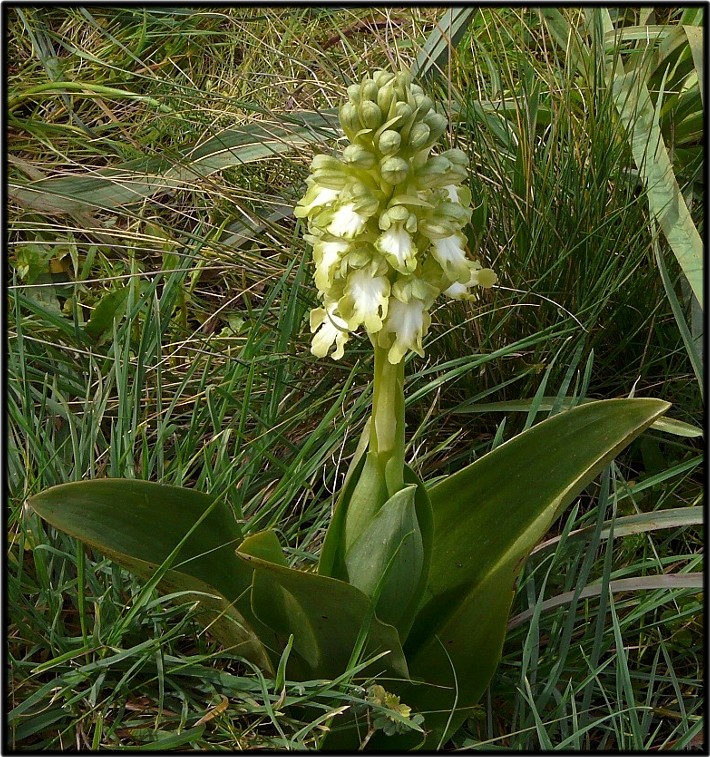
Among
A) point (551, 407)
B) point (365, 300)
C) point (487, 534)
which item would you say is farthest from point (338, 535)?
point (551, 407)

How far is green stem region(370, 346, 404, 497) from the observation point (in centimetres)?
91

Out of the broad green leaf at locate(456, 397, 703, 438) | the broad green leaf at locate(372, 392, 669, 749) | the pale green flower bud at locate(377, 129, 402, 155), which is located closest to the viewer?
the pale green flower bud at locate(377, 129, 402, 155)

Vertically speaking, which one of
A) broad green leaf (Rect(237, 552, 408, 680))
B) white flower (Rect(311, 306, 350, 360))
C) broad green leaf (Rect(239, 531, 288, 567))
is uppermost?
white flower (Rect(311, 306, 350, 360))

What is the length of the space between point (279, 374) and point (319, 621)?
0.56 metres

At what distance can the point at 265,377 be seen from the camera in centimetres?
154

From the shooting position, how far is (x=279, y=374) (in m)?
1.43

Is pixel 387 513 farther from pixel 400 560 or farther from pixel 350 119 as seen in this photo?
pixel 350 119

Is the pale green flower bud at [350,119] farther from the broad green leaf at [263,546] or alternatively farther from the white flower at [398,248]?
the broad green leaf at [263,546]

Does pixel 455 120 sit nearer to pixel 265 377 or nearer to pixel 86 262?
pixel 265 377

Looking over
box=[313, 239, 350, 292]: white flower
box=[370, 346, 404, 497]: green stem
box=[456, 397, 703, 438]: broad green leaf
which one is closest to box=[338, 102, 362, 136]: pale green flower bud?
box=[313, 239, 350, 292]: white flower

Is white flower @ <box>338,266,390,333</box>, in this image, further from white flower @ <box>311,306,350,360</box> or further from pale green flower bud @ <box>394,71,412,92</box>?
pale green flower bud @ <box>394,71,412,92</box>

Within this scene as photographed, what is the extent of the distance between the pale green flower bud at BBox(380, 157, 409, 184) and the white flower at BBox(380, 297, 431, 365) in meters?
0.12

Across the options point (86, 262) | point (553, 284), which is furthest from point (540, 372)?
point (86, 262)

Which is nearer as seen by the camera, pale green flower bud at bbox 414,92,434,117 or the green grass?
pale green flower bud at bbox 414,92,434,117
